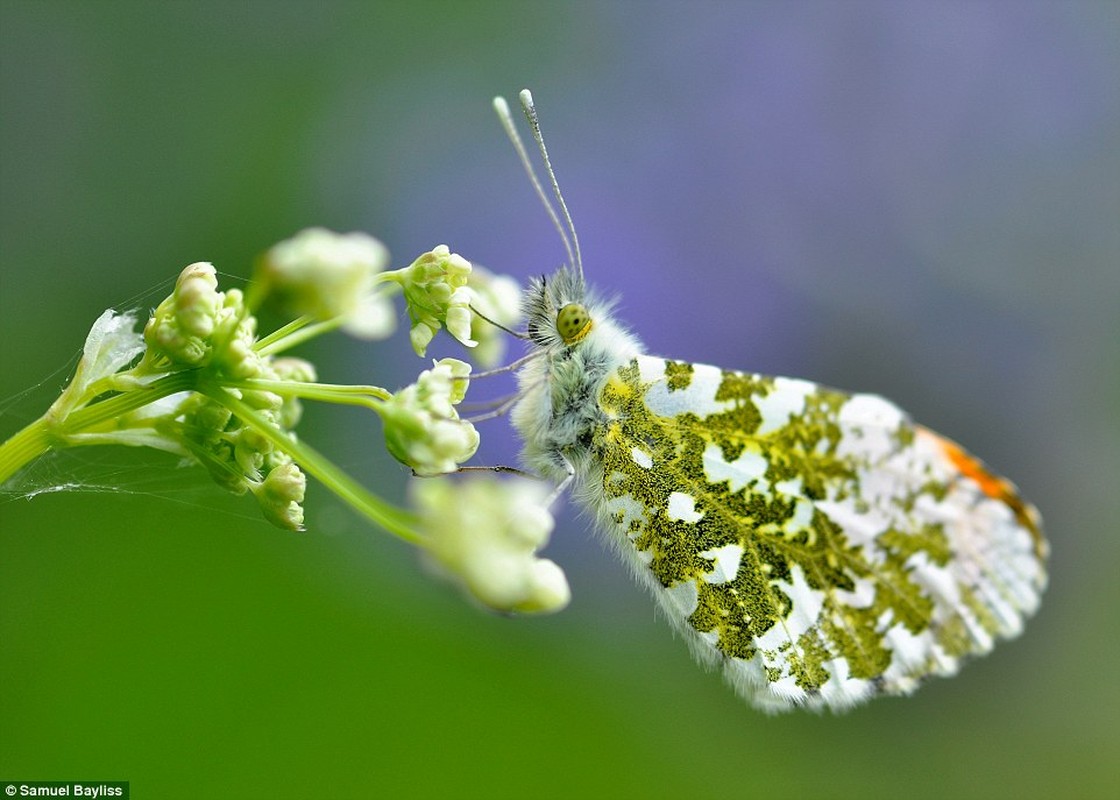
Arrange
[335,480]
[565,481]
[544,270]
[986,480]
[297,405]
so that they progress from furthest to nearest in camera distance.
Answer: [544,270] < [986,480] < [565,481] < [297,405] < [335,480]

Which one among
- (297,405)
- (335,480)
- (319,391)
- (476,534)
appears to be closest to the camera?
(476,534)

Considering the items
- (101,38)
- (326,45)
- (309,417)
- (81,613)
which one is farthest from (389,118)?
(81,613)

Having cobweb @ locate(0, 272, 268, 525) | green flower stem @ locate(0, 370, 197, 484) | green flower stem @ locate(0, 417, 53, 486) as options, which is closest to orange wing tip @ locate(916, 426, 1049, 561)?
cobweb @ locate(0, 272, 268, 525)

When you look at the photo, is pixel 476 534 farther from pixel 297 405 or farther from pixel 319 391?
pixel 297 405

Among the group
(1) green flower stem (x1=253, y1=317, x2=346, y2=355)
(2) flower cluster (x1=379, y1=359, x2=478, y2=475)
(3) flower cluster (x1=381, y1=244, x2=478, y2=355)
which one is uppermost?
(3) flower cluster (x1=381, y1=244, x2=478, y2=355)

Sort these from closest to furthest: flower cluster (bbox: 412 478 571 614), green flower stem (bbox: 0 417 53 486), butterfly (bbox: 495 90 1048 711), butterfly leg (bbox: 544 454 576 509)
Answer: flower cluster (bbox: 412 478 571 614)
green flower stem (bbox: 0 417 53 486)
butterfly leg (bbox: 544 454 576 509)
butterfly (bbox: 495 90 1048 711)

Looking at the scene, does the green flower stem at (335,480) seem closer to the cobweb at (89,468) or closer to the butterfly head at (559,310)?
the cobweb at (89,468)

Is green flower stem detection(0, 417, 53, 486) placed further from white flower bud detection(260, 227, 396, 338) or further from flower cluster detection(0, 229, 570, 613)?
white flower bud detection(260, 227, 396, 338)

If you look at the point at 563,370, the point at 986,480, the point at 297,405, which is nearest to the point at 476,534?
the point at 297,405
